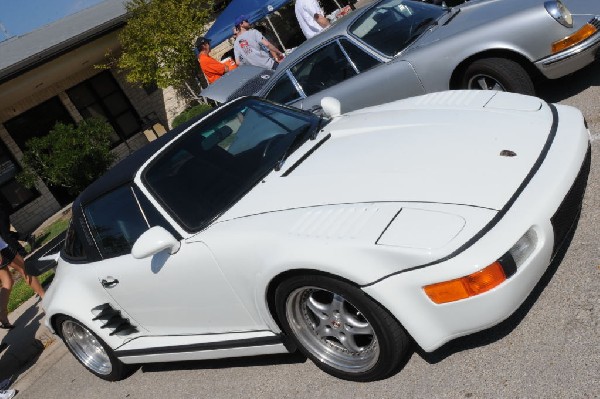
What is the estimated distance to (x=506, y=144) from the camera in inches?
127

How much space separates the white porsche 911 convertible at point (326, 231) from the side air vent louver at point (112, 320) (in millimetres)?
21

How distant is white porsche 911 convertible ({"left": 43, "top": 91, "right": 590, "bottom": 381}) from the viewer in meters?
2.62

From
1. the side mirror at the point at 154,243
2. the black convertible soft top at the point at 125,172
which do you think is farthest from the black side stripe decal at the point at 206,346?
the black convertible soft top at the point at 125,172

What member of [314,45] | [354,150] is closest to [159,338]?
[354,150]

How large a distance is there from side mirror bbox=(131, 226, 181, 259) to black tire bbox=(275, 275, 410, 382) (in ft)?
2.27

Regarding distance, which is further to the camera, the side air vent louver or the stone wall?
the stone wall

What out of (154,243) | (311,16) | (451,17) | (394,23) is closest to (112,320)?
(154,243)

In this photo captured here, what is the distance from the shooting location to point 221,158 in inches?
152

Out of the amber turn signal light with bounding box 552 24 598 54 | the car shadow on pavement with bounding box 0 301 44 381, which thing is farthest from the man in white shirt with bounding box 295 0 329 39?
the car shadow on pavement with bounding box 0 301 44 381

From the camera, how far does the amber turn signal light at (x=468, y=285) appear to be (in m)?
2.52

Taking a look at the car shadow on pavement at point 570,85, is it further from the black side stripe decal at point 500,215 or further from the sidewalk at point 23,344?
the sidewalk at point 23,344

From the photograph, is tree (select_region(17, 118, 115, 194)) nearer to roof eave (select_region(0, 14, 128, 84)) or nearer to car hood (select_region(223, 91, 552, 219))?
roof eave (select_region(0, 14, 128, 84))

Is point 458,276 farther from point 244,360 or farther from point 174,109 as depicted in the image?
point 174,109

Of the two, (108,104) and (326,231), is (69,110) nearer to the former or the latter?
(108,104)
